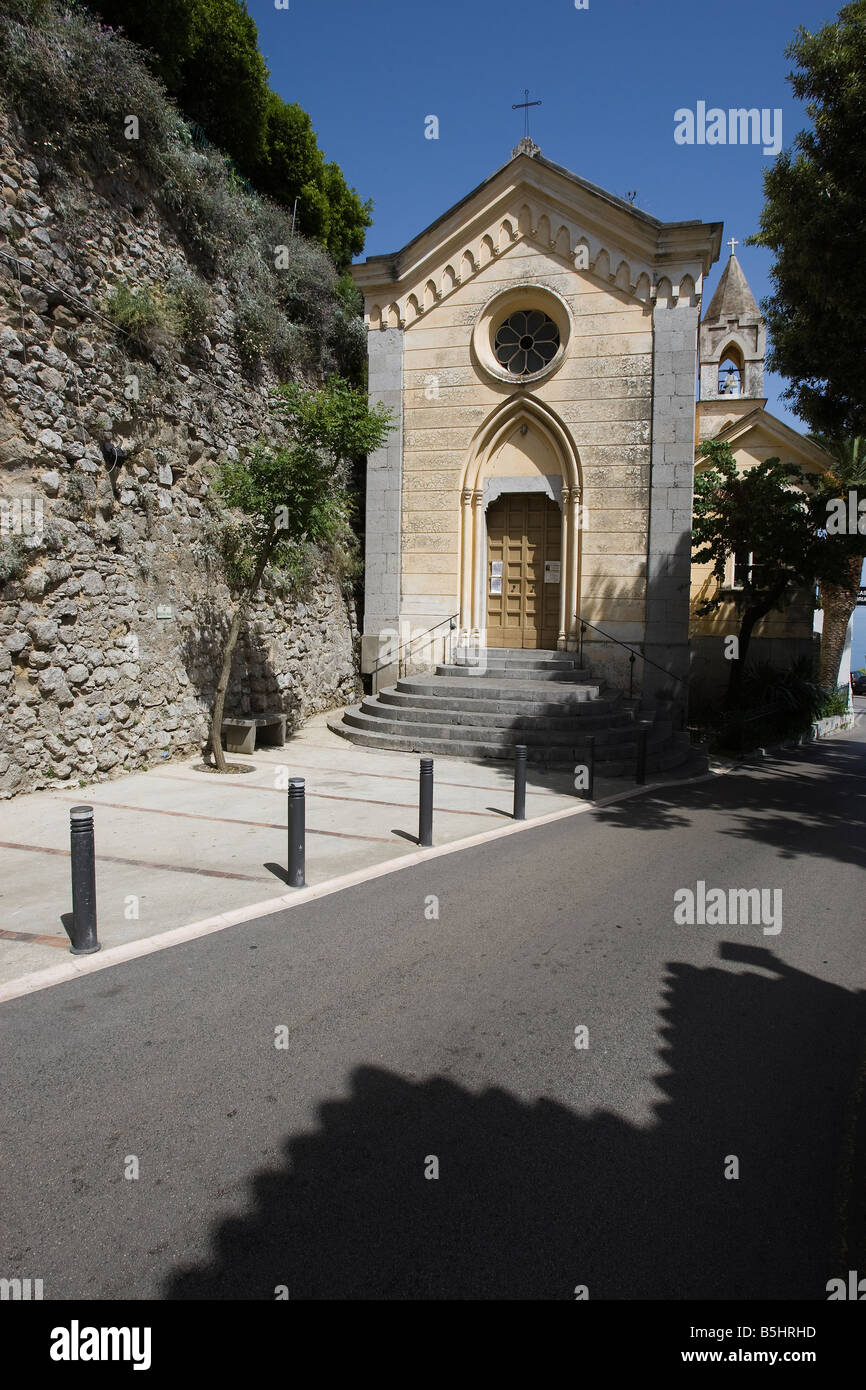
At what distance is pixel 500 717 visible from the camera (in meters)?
14.3

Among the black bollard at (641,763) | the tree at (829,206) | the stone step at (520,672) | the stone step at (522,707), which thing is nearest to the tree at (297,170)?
the stone step at (520,672)

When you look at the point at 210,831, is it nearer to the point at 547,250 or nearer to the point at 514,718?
the point at 514,718

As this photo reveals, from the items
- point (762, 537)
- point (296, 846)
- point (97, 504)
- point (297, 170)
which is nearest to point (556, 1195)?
point (296, 846)

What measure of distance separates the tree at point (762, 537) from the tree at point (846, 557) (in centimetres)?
87

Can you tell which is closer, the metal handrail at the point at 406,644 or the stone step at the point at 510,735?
the stone step at the point at 510,735

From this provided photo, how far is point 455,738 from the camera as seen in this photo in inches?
562

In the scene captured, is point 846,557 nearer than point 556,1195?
No

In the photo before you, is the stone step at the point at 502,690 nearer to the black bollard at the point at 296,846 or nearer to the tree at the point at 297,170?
the black bollard at the point at 296,846

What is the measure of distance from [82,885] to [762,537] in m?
16.4

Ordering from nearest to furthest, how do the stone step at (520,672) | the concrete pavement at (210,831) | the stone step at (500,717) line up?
the concrete pavement at (210,831)
the stone step at (500,717)
the stone step at (520,672)

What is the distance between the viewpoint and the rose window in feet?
57.0

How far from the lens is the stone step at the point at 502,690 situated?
15.1 metres

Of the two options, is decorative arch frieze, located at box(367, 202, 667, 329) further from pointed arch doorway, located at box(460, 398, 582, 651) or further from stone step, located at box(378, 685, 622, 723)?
stone step, located at box(378, 685, 622, 723)
